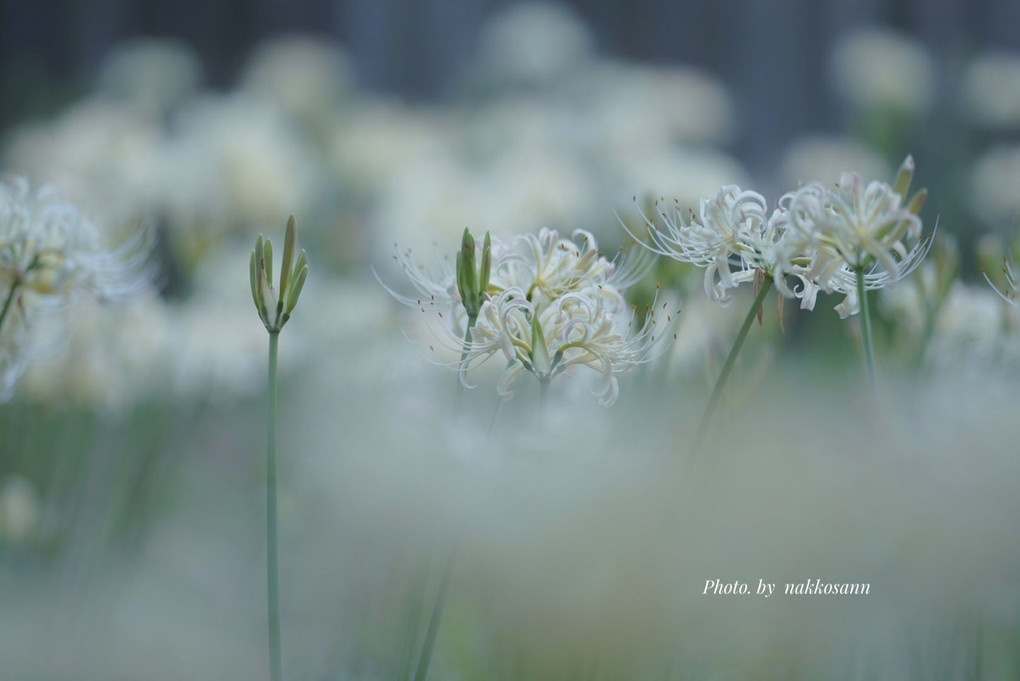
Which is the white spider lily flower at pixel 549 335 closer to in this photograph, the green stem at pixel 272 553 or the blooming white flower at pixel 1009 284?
the green stem at pixel 272 553

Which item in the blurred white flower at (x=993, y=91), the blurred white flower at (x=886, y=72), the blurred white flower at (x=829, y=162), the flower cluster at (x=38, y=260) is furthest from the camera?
the blurred white flower at (x=993, y=91)

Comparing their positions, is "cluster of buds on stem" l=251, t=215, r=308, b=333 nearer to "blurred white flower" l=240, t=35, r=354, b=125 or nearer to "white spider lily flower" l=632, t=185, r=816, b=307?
"white spider lily flower" l=632, t=185, r=816, b=307

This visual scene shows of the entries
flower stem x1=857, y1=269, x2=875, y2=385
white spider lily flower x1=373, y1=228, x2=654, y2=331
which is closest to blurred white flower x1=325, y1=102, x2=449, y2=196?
white spider lily flower x1=373, y1=228, x2=654, y2=331

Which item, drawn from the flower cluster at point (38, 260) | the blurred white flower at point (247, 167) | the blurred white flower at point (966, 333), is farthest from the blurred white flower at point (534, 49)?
the flower cluster at point (38, 260)

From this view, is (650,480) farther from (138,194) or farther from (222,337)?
(138,194)

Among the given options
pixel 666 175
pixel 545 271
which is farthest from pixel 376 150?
pixel 545 271

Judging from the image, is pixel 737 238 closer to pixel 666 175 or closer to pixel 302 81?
pixel 666 175

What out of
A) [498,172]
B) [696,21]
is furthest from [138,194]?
[696,21]
